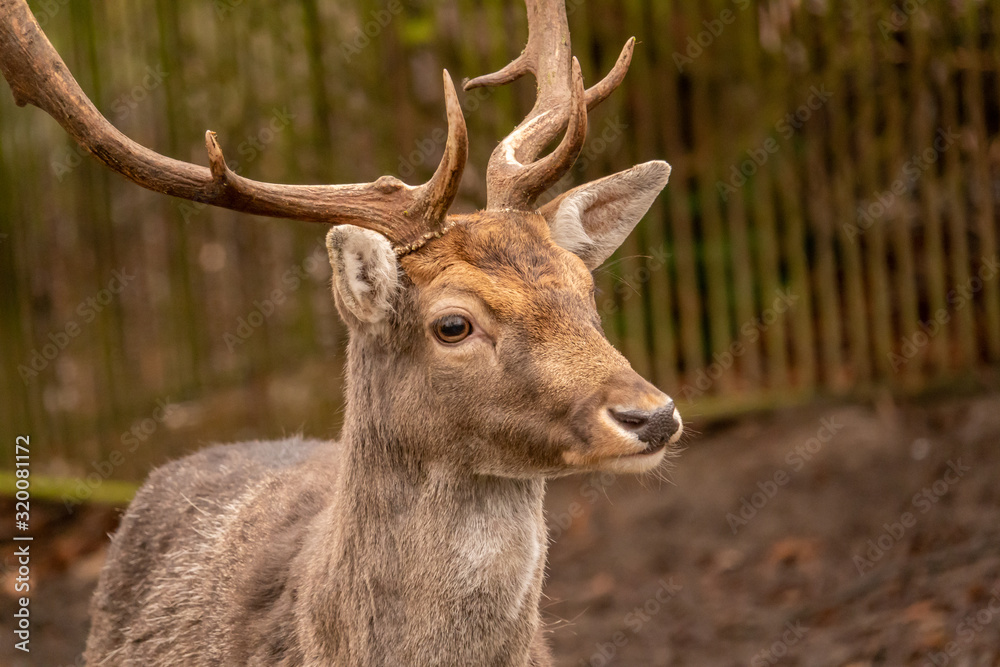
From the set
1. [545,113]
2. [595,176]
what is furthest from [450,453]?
[595,176]

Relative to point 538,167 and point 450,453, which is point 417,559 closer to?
point 450,453

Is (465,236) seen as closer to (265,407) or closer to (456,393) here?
(456,393)

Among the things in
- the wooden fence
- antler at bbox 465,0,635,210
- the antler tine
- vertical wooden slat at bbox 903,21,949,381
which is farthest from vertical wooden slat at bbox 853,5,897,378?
the antler tine

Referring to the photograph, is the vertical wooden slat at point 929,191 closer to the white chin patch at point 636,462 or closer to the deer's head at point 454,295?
the deer's head at point 454,295

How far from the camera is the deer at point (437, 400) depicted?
3443mm

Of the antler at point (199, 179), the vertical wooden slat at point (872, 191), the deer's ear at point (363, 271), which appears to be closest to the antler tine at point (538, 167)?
the antler at point (199, 179)

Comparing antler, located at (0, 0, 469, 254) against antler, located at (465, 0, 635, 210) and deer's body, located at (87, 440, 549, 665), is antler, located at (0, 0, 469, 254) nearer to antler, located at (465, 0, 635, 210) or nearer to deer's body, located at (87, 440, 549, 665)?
antler, located at (465, 0, 635, 210)

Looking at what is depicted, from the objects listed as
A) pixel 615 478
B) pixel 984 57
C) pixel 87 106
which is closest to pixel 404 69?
pixel 615 478

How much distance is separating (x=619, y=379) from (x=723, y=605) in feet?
13.7

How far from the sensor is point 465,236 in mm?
3707

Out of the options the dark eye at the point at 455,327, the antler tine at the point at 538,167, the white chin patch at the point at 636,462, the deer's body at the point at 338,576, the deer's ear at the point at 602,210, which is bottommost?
the deer's body at the point at 338,576

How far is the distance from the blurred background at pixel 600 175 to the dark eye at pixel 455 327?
16.0 feet

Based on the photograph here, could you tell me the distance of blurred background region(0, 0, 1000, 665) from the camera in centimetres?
835

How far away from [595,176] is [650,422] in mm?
5733
